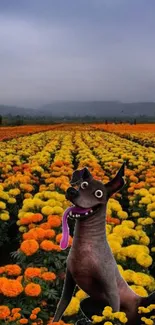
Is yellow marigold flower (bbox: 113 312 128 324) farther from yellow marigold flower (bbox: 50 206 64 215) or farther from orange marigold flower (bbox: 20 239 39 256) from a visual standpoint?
yellow marigold flower (bbox: 50 206 64 215)

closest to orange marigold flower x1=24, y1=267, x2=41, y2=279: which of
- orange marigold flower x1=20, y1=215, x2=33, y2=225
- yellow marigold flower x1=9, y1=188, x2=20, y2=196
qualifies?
orange marigold flower x1=20, y1=215, x2=33, y2=225

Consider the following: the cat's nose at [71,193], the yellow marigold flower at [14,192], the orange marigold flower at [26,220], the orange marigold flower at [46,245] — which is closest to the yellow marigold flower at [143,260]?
the orange marigold flower at [46,245]

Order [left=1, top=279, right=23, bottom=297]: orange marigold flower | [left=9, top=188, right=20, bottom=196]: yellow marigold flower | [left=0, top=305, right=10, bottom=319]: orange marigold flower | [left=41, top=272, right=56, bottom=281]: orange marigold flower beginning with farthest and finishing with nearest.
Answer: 1. [left=9, top=188, right=20, bottom=196]: yellow marigold flower
2. [left=41, top=272, right=56, bottom=281]: orange marigold flower
3. [left=1, top=279, right=23, bottom=297]: orange marigold flower
4. [left=0, top=305, right=10, bottom=319]: orange marigold flower

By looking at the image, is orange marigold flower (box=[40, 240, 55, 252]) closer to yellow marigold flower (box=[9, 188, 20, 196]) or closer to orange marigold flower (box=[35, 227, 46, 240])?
orange marigold flower (box=[35, 227, 46, 240])

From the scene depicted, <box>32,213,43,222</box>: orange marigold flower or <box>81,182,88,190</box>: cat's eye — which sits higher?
<box>81,182,88,190</box>: cat's eye

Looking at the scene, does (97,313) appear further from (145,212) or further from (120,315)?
(145,212)

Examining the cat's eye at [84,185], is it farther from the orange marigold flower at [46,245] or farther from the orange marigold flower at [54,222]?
the orange marigold flower at [54,222]

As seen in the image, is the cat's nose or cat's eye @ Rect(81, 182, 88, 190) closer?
the cat's nose

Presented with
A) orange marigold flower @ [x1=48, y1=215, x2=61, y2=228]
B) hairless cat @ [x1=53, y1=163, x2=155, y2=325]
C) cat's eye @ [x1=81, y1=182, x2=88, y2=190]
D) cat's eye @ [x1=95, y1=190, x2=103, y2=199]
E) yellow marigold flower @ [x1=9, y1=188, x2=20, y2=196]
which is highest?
cat's eye @ [x1=81, y1=182, x2=88, y2=190]

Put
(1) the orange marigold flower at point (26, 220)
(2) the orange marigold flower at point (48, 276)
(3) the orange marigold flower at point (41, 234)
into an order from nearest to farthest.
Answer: (2) the orange marigold flower at point (48, 276) < (3) the orange marigold flower at point (41, 234) < (1) the orange marigold flower at point (26, 220)

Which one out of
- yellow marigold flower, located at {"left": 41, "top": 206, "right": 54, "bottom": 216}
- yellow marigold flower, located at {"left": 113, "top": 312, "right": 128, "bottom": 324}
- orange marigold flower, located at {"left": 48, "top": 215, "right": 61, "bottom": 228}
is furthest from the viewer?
yellow marigold flower, located at {"left": 41, "top": 206, "right": 54, "bottom": 216}

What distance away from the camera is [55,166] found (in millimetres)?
13305

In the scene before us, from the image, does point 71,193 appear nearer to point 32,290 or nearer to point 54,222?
point 32,290

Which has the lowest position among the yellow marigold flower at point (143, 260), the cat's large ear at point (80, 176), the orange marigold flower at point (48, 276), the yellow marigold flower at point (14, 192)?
the orange marigold flower at point (48, 276)
